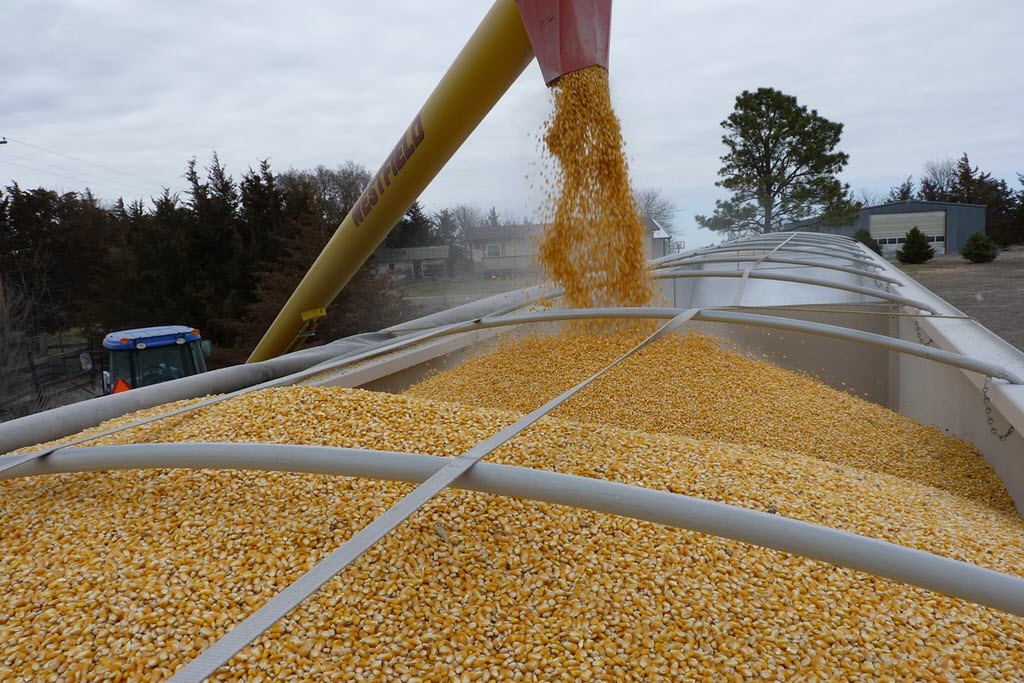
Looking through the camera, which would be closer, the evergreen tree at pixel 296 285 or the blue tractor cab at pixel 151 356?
the blue tractor cab at pixel 151 356

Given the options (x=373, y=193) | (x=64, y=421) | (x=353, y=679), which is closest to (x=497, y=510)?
(x=353, y=679)

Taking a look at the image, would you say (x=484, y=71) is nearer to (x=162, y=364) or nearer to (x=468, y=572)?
(x=468, y=572)

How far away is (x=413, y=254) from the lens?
1617cm

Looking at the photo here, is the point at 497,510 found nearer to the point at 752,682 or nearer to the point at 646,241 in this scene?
the point at 752,682

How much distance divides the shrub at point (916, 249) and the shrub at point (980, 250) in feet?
4.07

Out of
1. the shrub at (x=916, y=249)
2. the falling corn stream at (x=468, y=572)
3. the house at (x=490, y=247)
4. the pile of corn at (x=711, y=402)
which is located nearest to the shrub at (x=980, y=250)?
the shrub at (x=916, y=249)

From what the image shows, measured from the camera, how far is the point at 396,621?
5.19 feet

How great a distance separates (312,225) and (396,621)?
14620 mm

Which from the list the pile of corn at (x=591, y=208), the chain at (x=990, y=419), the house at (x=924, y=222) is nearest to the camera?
the chain at (x=990, y=419)

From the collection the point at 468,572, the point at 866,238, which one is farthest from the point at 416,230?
the point at 468,572

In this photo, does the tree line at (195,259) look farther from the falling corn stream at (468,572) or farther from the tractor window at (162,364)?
the falling corn stream at (468,572)

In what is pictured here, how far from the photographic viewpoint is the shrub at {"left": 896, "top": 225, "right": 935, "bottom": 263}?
61.3 feet

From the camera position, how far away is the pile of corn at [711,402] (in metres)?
3.44

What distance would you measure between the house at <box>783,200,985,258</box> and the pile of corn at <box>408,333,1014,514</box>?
17922mm
